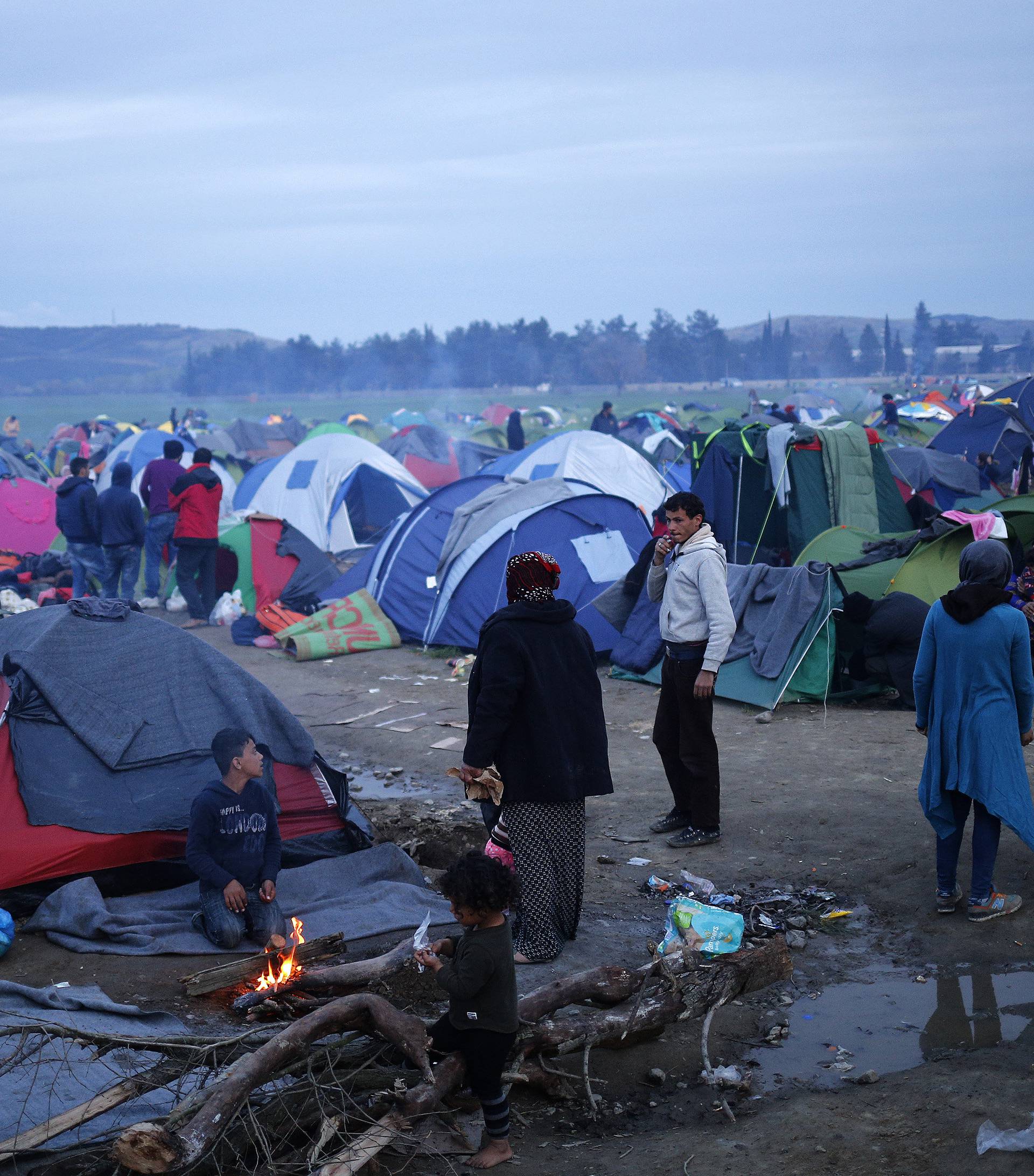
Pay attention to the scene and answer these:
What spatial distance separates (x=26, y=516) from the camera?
55.1ft

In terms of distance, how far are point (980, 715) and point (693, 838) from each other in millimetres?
1808

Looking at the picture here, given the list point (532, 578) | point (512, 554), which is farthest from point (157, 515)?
point (532, 578)

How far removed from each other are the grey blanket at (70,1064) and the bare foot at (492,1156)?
899mm

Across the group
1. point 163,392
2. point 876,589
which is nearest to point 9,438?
point 876,589

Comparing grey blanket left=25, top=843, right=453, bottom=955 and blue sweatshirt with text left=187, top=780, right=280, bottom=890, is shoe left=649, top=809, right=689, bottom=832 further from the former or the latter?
blue sweatshirt with text left=187, top=780, right=280, bottom=890

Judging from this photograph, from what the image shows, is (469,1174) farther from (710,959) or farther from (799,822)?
(799,822)

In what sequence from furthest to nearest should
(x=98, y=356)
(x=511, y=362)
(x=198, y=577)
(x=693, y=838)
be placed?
(x=98, y=356) → (x=511, y=362) → (x=198, y=577) → (x=693, y=838)

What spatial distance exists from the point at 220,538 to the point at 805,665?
7.65m

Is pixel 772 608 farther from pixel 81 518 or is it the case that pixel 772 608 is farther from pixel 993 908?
pixel 81 518

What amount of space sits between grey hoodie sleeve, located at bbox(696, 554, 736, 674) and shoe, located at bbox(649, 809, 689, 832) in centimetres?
102

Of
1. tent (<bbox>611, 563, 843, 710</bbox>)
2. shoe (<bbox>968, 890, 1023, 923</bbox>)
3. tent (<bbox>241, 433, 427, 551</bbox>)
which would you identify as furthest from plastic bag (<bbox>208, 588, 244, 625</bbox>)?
shoe (<bbox>968, 890, 1023, 923</bbox>)

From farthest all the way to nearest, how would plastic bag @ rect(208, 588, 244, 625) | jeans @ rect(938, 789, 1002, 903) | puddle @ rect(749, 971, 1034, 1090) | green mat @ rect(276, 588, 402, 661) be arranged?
plastic bag @ rect(208, 588, 244, 625) < green mat @ rect(276, 588, 402, 661) < jeans @ rect(938, 789, 1002, 903) < puddle @ rect(749, 971, 1034, 1090)

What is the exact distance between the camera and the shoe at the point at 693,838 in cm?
598

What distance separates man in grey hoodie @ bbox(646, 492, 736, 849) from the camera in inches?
223
